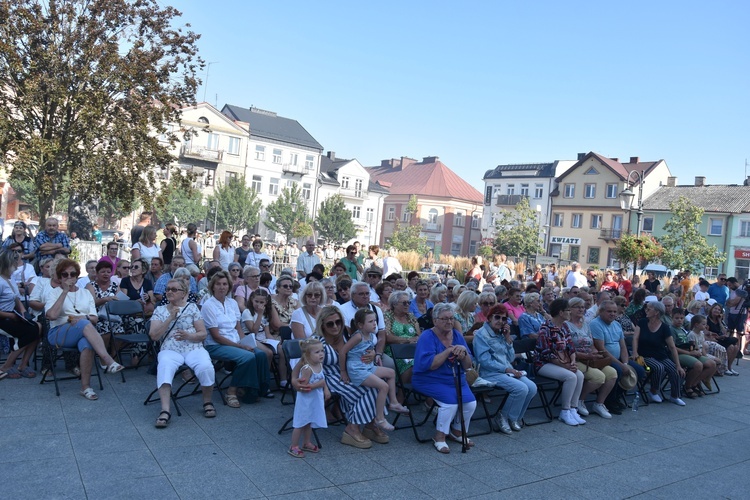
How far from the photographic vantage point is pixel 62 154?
13898 millimetres

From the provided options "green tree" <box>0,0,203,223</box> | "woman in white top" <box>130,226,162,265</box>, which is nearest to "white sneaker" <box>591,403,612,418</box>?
"woman in white top" <box>130,226,162,265</box>

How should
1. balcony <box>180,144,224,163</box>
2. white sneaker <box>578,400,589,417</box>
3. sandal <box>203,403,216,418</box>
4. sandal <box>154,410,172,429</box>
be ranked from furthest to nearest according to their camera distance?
balcony <box>180,144,224,163</box> < white sneaker <box>578,400,589,417</box> < sandal <box>203,403,216,418</box> < sandal <box>154,410,172,429</box>

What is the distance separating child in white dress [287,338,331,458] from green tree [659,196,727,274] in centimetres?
3787

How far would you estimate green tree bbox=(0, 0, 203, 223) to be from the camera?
1309 cm

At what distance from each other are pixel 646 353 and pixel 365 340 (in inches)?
195

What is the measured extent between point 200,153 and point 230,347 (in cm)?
4922

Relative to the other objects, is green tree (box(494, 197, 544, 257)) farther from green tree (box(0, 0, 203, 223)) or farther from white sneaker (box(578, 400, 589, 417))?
white sneaker (box(578, 400, 589, 417))

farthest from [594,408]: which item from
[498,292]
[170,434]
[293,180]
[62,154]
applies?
[293,180]

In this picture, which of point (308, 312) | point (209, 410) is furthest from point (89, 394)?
point (308, 312)

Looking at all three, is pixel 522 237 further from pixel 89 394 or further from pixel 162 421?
pixel 162 421

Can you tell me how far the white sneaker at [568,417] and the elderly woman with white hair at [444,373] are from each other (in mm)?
1633

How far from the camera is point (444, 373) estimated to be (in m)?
5.93

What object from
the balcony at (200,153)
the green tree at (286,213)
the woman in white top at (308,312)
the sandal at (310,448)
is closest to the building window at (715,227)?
the green tree at (286,213)

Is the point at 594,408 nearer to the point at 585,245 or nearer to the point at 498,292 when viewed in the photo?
the point at 498,292
